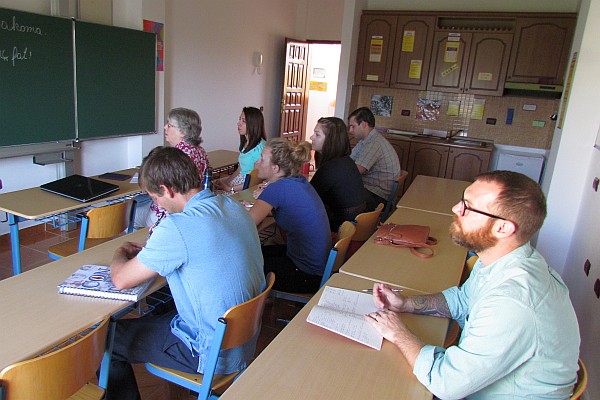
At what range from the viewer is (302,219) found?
241 centimetres

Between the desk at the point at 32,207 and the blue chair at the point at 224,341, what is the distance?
4.35 feet

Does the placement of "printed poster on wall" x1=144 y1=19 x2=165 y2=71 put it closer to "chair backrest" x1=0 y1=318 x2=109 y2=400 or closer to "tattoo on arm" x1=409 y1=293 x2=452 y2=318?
"chair backrest" x1=0 y1=318 x2=109 y2=400

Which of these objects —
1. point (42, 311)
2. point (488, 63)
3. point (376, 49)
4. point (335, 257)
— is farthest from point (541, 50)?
point (42, 311)

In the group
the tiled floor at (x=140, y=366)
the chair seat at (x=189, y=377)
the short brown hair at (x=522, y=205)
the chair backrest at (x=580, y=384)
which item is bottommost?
the tiled floor at (x=140, y=366)

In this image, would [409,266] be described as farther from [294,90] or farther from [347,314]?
[294,90]

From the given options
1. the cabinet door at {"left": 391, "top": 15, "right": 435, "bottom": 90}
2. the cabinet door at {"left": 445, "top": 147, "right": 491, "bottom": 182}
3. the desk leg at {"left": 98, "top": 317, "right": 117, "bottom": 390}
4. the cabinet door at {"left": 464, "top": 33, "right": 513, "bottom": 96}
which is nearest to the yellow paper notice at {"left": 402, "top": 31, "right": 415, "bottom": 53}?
the cabinet door at {"left": 391, "top": 15, "right": 435, "bottom": 90}

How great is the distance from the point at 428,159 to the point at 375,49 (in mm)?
1583

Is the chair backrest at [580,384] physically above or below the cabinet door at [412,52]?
below

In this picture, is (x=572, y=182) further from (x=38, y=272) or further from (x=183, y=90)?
(x=183, y=90)

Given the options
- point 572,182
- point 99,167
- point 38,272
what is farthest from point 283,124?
point 38,272

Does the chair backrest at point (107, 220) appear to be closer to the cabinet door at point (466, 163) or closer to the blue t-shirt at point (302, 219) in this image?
the blue t-shirt at point (302, 219)

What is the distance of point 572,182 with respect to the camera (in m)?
3.16

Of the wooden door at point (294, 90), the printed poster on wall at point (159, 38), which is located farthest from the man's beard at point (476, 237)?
the wooden door at point (294, 90)

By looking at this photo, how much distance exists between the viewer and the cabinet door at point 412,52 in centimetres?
559
